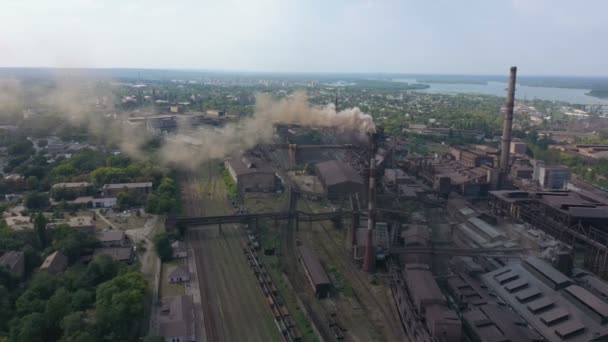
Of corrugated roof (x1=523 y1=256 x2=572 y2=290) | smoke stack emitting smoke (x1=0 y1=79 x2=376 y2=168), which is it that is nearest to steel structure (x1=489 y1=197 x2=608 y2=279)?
corrugated roof (x1=523 y1=256 x2=572 y2=290)

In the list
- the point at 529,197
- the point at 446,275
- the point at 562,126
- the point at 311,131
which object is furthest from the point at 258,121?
the point at 562,126

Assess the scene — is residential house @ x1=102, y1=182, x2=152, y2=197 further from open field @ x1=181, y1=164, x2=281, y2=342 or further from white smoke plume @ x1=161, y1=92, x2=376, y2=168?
white smoke plume @ x1=161, y1=92, x2=376, y2=168

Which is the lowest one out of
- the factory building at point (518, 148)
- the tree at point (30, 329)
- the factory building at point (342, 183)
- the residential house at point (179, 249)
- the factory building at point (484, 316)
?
the residential house at point (179, 249)

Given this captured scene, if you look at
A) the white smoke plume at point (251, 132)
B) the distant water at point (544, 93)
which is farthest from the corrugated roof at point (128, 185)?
the distant water at point (544, 93)

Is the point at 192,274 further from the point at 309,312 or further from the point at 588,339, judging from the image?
the point at 588,339

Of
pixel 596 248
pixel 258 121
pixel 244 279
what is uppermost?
pixel 258 121

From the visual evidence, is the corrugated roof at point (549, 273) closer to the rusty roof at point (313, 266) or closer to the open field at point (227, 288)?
the rusty roof at point (313, 266)

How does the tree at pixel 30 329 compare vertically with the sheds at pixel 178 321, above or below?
above

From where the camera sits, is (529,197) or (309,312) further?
(529,197)
